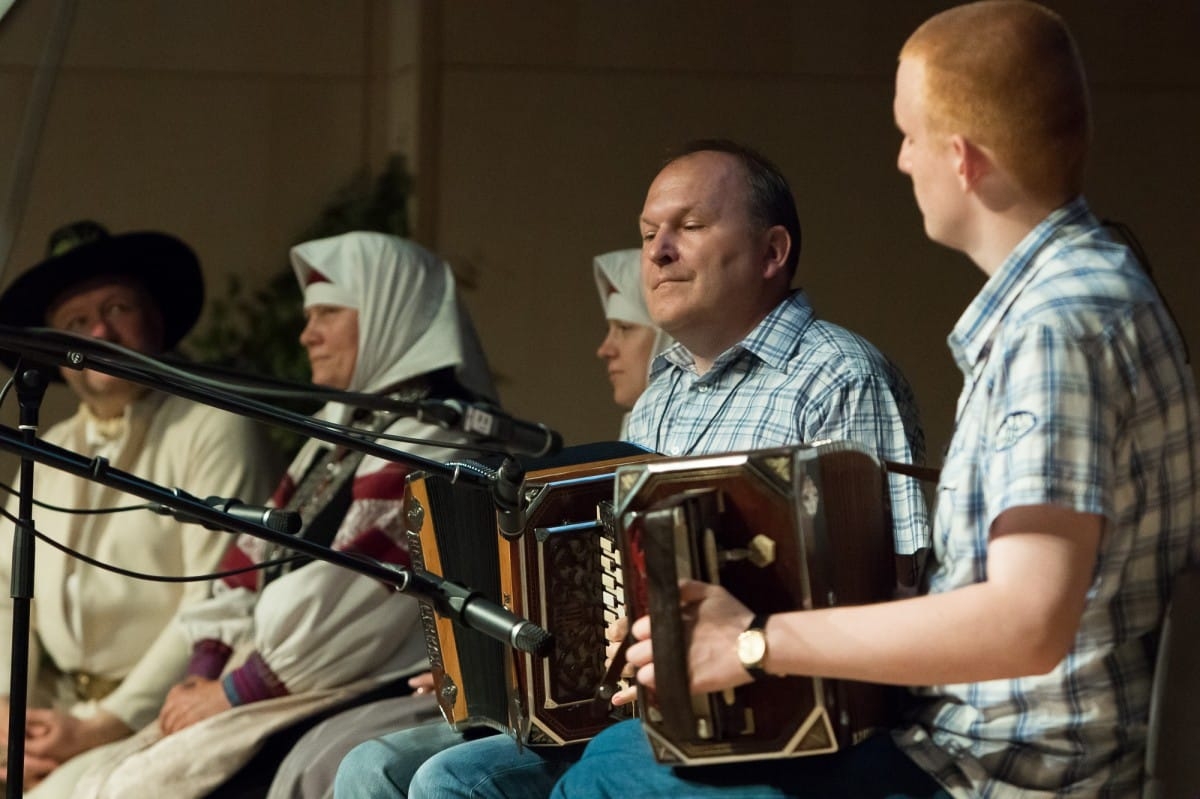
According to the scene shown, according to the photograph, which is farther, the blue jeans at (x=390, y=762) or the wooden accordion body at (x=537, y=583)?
the blue jeans at (x=390, y=762)

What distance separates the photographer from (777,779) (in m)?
1.85

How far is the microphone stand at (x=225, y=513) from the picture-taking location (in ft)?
6.04

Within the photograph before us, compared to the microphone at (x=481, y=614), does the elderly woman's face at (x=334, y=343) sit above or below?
above

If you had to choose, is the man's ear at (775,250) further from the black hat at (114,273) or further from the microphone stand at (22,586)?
the black hat at (114,273)

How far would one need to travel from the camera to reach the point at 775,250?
3.01 m

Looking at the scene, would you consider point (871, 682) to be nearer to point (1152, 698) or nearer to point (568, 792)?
point (1152, 698)

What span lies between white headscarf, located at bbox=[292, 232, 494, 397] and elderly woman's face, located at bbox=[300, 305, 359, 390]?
25mm

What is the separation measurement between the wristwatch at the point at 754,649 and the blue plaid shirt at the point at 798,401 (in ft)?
2.77

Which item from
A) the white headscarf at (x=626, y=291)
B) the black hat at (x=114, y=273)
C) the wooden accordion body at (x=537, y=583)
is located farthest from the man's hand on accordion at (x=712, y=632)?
the black hat at (x=114, y=273)

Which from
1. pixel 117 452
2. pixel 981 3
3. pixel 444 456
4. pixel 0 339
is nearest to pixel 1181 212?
pixel 444 456

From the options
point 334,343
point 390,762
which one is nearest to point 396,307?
point 334,343

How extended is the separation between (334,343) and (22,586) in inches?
81.3

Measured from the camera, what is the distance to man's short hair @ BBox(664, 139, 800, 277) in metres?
3.01

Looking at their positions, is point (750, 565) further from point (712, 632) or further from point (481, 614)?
point (481, 614)
